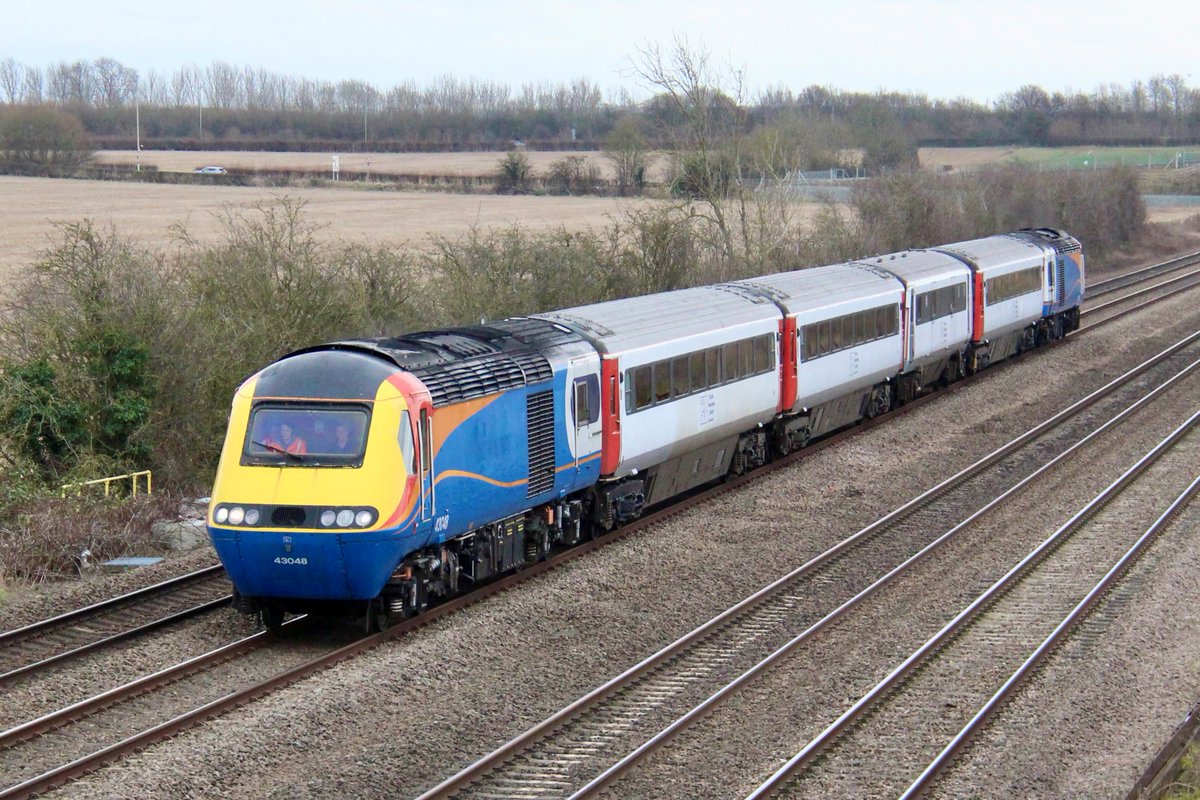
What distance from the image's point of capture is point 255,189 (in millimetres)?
81375

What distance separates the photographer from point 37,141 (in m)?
83.2

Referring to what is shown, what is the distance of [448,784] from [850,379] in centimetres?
1506

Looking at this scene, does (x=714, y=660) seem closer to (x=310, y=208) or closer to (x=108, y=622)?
(x=108, y=622)

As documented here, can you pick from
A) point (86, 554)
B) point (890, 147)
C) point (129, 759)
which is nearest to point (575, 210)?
point (890, 147)

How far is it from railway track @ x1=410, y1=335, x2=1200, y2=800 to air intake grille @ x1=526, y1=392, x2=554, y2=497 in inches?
103

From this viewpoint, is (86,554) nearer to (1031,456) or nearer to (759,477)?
(759,477)

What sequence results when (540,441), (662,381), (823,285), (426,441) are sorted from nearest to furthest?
1. (426,441)
2. (540,441)
3. (662,381)
4. (823,285)

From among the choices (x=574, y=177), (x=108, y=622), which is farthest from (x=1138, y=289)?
(x=108, y=622)

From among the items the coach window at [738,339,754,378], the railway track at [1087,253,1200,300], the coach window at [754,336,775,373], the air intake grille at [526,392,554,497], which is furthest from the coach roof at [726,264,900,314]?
the railway track at [1087,253,1200,300]

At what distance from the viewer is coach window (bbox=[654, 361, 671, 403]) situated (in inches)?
686

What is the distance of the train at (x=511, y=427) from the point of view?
12.3 metres

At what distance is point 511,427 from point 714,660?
342cm

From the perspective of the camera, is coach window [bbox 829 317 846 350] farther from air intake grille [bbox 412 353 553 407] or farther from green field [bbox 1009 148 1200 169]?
green field [bbox 1009 148 1200 169]

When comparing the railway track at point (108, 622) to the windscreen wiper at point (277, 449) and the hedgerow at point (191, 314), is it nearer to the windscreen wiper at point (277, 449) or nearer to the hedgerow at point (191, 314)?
the hedgerow at point (191, 314)
